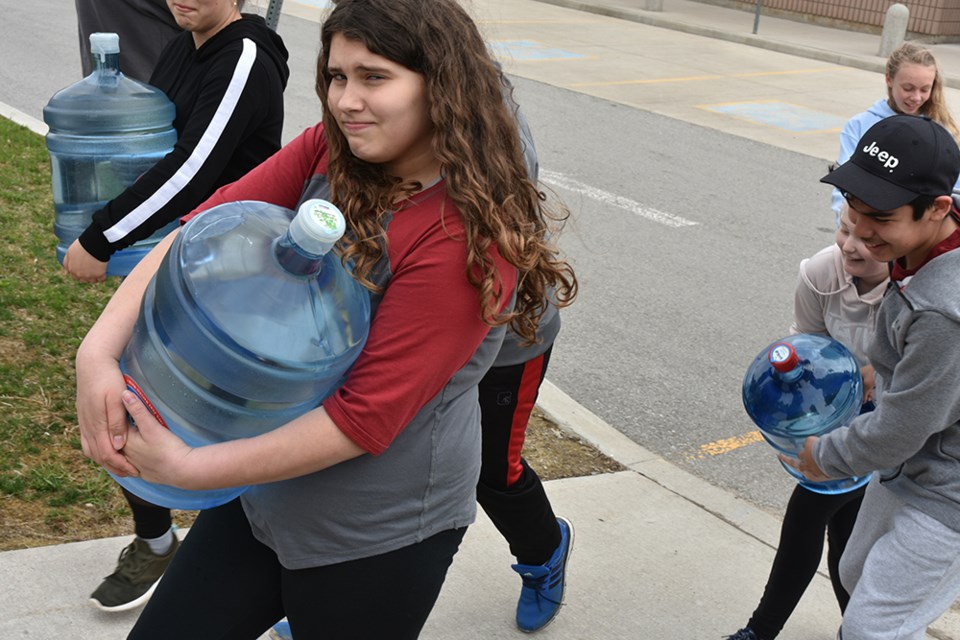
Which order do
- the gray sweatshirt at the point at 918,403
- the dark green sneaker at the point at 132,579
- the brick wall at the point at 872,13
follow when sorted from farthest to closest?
the brick wall at the point at 872,13, the dark green sneaker at the point at 132,579, the gray sweatshirt at the point at 918,403

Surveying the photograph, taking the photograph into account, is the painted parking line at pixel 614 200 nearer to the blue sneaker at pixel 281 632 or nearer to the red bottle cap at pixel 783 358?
the red bottle cap at pixel 783 358

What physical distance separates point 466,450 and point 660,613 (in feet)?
5.91

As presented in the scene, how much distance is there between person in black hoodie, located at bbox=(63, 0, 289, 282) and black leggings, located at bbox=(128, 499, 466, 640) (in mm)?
1068

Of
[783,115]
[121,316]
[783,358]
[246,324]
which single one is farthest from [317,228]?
[783,115]

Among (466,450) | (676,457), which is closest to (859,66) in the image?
(676,457)

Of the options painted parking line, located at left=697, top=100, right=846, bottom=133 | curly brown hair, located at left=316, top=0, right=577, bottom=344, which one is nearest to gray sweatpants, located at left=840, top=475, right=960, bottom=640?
curly brown hair, located at left=316, top=0, right=577, bottom=344

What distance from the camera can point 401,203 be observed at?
2.11 metres

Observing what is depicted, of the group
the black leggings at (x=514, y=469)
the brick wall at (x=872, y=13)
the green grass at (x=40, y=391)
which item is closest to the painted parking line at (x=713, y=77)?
the brick wall at (x=872, y=13)

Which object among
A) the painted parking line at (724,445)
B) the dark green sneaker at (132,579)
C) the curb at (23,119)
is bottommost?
the painted parking line at (724,445)

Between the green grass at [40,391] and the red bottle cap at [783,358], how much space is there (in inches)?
88.0

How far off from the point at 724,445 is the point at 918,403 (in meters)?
2.77

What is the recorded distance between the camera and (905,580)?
2.69 metres

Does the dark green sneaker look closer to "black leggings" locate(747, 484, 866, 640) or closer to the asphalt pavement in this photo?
the asphalt pavement

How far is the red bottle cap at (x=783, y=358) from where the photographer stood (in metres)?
3.04
